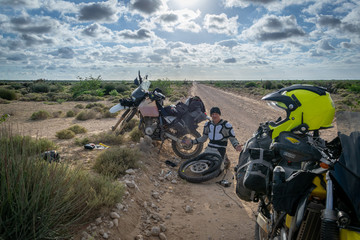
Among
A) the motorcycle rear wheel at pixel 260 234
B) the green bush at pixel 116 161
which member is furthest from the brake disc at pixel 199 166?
the motorcycle rear wheel at pixel 260 234

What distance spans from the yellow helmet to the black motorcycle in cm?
12

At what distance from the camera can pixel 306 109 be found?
210cm

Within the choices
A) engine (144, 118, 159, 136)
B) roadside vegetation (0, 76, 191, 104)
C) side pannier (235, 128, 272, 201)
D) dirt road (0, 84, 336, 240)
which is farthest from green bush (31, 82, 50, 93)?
side pannier (235, 128, 272, 201)

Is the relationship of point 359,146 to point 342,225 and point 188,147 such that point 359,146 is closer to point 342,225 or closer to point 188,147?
point 342,225

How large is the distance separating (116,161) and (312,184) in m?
3.84

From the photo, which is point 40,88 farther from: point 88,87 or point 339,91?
point 339,91

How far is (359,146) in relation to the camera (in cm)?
141

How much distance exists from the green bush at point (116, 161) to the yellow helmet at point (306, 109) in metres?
3.21

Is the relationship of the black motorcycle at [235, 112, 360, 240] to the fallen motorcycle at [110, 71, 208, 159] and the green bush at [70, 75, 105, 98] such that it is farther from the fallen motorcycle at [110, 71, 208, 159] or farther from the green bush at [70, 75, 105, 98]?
the green bush at [70, 75, 105, 98]

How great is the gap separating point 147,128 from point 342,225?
5355mm

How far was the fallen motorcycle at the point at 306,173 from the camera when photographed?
4.52 feet

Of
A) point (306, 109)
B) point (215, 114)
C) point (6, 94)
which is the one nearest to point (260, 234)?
point (306, 109)

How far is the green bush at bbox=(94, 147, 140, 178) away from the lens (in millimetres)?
4445

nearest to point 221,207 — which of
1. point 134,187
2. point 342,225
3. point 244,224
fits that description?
point 244,224
